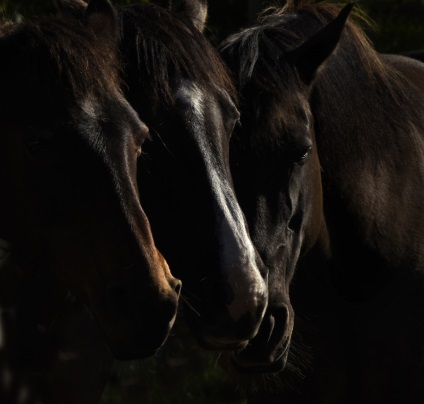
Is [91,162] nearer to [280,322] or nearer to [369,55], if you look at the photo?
[280,322]

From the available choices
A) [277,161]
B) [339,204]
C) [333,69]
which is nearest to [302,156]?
[277,161]

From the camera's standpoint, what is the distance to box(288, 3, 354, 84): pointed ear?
6129 millimetres

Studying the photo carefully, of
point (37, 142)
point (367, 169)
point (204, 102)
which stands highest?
point (37, 142)

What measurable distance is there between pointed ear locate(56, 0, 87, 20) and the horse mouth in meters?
1.41

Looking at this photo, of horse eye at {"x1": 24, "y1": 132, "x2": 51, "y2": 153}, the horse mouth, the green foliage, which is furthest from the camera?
the green foliage

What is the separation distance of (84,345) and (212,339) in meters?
0.72

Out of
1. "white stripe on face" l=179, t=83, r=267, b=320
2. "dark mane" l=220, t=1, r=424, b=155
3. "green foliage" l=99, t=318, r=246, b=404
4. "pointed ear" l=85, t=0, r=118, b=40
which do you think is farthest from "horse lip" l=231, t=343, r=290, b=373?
"green foliage" l=99, t=318, r=246, b=404

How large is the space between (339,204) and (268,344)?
3.02ft

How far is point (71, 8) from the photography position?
5.96 meters

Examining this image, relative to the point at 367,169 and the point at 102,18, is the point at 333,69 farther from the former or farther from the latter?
the point at 102,18

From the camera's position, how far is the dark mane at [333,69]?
6.03 m

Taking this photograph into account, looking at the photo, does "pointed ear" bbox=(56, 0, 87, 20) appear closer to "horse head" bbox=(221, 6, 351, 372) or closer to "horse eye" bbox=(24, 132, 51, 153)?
"horse head" bbox=(221, 6, 351, 372)

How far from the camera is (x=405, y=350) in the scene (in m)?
6.21

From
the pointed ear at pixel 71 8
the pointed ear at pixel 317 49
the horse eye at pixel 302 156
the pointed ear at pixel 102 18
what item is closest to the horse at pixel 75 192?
the pointed ear at pixel 102 18
